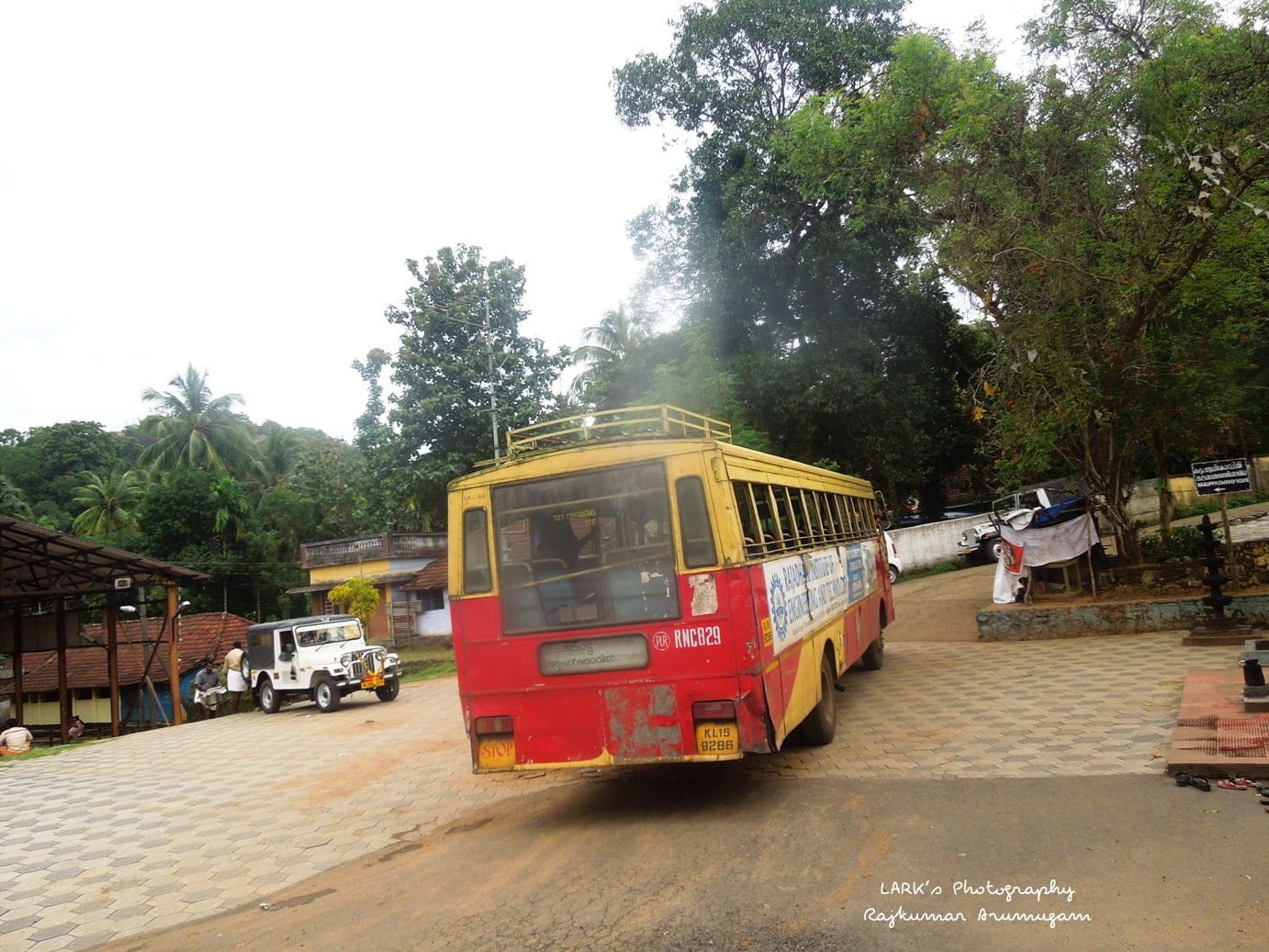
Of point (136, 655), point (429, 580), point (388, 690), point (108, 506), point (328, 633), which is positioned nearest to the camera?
point (388, 690)

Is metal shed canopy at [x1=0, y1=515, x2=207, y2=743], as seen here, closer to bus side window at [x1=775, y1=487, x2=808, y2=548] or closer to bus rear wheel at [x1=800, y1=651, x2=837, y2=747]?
bus side window at [x1=775, y1=487, x2=808, y2=548]

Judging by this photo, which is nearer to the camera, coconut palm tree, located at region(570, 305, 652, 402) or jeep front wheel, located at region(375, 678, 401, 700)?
jeep front wheel, located at region(375, 678, 401, 700)

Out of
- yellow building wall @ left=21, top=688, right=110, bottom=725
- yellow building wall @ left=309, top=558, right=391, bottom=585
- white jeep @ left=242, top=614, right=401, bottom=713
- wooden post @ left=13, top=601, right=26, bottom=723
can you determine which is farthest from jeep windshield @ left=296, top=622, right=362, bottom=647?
yellow building wall @ left=309, top=558, right=391, bottom=585

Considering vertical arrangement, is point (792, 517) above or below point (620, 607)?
above

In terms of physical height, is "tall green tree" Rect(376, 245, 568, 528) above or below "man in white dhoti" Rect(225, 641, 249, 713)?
above

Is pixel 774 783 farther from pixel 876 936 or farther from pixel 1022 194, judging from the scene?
pixel 1022 194

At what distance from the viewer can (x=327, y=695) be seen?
17031 millimetres

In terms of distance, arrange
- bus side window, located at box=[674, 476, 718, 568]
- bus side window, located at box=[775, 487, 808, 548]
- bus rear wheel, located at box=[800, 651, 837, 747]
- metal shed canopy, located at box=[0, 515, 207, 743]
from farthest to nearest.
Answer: metal shed canopy, located at box=[0, 515, 207, 743], bus rear wheel, located at box=[800, 651, 837, 747], bus side window, located at box=[775, 487, 808, 548], bus side window, located at box=[674, 476, 718, 568]

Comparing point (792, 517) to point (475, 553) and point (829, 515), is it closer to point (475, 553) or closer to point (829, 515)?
point (829, 515)

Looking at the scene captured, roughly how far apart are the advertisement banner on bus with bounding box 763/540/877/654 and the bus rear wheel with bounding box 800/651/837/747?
0.55 meters

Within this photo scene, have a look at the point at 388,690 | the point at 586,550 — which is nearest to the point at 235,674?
the point at 388,690

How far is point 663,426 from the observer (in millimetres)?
6805

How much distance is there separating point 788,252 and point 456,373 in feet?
39.2

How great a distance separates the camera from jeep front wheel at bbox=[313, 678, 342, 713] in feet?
55.6
